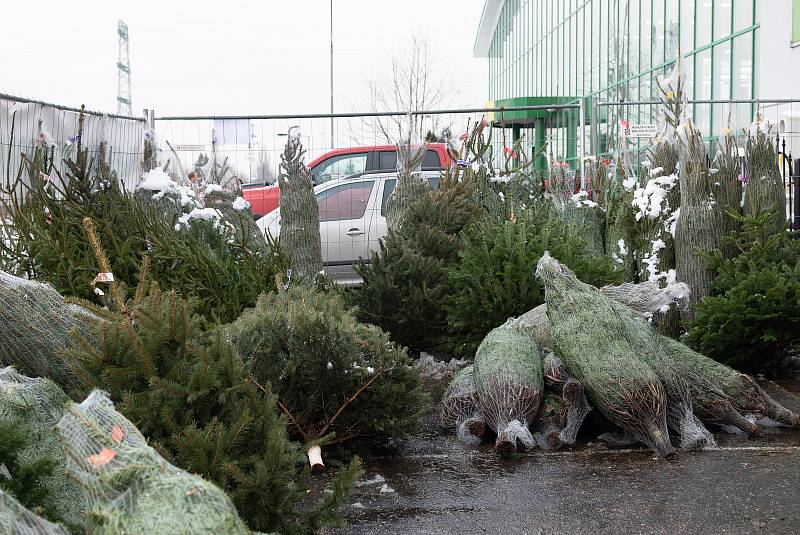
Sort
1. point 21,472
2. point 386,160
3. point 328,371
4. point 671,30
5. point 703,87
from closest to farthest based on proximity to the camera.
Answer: point 21,472, point 328,371, point 386,160, point 703,87, point 671,30

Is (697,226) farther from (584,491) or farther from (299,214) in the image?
(584,491)

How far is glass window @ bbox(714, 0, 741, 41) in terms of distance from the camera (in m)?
15.9

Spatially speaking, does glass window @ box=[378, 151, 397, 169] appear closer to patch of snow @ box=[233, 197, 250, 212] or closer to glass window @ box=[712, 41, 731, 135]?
patch of snow @ box=[233, 197, 250, 212]

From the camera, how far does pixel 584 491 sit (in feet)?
13.6

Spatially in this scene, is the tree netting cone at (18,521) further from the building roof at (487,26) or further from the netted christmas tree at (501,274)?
the building roof at (487,26)

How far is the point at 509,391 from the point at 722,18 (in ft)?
44.2

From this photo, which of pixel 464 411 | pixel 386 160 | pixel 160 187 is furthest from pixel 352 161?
pixel 464 411

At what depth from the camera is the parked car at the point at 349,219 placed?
396 inches

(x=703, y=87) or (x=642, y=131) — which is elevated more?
(x=703, y=87)

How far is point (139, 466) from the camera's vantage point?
1884mm

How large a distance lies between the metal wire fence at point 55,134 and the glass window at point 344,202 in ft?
8.94

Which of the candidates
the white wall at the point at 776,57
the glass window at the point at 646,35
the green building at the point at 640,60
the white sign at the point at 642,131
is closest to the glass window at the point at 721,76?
the green building at the point at 640,60

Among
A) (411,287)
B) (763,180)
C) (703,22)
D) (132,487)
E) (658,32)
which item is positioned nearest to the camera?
(132,487)

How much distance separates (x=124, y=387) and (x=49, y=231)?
9.21ft
